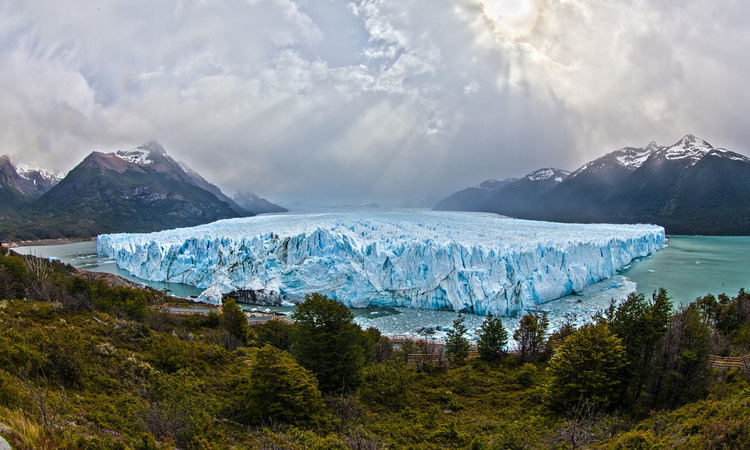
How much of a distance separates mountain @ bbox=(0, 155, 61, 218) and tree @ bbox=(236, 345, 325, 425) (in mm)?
112504

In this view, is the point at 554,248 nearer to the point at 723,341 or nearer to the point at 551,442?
the point at 723,341

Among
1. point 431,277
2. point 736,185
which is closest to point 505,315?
point 431,277

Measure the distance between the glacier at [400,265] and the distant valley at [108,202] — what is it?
220 feet

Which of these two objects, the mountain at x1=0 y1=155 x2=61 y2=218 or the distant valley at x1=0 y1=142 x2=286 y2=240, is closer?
the distant valley at x1=0 y1=142 x2=286 y2=240

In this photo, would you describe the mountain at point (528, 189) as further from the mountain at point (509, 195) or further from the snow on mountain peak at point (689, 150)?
the snow on mountain peak at point (689, 150)

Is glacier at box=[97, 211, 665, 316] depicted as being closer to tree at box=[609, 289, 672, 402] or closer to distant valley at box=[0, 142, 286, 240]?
tree at box=[609, 289, 672, 402]

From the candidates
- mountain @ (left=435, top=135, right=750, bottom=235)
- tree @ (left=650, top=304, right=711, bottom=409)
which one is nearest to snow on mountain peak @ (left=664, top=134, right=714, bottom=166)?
mountain @ (left=435, top=135, right=750, bottom=235)

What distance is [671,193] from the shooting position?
89438 mm

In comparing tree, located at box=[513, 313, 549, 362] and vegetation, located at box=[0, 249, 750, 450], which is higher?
vegetation, located at box=[0, 249, 750, 450]

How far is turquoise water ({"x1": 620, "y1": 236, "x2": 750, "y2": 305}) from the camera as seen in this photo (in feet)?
92.4

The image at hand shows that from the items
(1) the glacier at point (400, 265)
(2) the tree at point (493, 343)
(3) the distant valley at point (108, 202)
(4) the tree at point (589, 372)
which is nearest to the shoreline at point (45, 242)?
(3) the distant valley at point (108, 202)

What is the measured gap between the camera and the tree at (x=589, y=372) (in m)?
7.96

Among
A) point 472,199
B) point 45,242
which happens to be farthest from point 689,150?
point 45,242

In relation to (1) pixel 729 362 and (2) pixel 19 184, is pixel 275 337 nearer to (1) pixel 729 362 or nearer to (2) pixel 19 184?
(1) pixel 729 362
